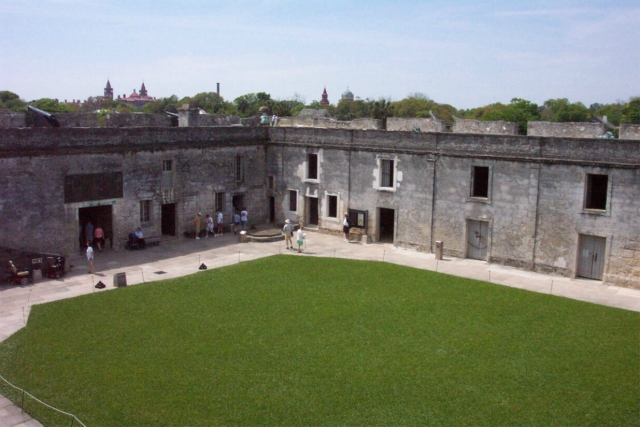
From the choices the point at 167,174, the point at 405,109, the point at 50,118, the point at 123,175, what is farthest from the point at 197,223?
the point at 405,109

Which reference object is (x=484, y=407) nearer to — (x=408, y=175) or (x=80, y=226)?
(x=408, y=175)

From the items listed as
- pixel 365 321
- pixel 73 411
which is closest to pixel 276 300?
pixel 365 321

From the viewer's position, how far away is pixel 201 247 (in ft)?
93.3

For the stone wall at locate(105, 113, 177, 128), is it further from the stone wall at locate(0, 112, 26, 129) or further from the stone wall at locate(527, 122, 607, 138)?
the stone wall at locate(527, 122, 607, 138)

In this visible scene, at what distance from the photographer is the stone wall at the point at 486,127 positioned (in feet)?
86.4

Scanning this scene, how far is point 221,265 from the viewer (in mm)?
25266

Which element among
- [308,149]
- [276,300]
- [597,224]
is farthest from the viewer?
[308,149]

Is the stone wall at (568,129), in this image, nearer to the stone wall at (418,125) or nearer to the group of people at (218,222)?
the stone wall at (418,125)

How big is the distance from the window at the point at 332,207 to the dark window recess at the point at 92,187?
10.0 metres

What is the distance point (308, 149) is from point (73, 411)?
68.3ft

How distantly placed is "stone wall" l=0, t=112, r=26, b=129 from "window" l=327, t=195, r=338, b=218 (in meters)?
14.2

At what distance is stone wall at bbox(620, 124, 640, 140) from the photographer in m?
23.3

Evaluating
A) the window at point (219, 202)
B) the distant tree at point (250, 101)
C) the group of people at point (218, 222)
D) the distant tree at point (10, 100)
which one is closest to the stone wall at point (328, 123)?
the window at point (219, 202)

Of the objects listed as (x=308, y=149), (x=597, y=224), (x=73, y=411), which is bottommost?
(x=73, y=411)
